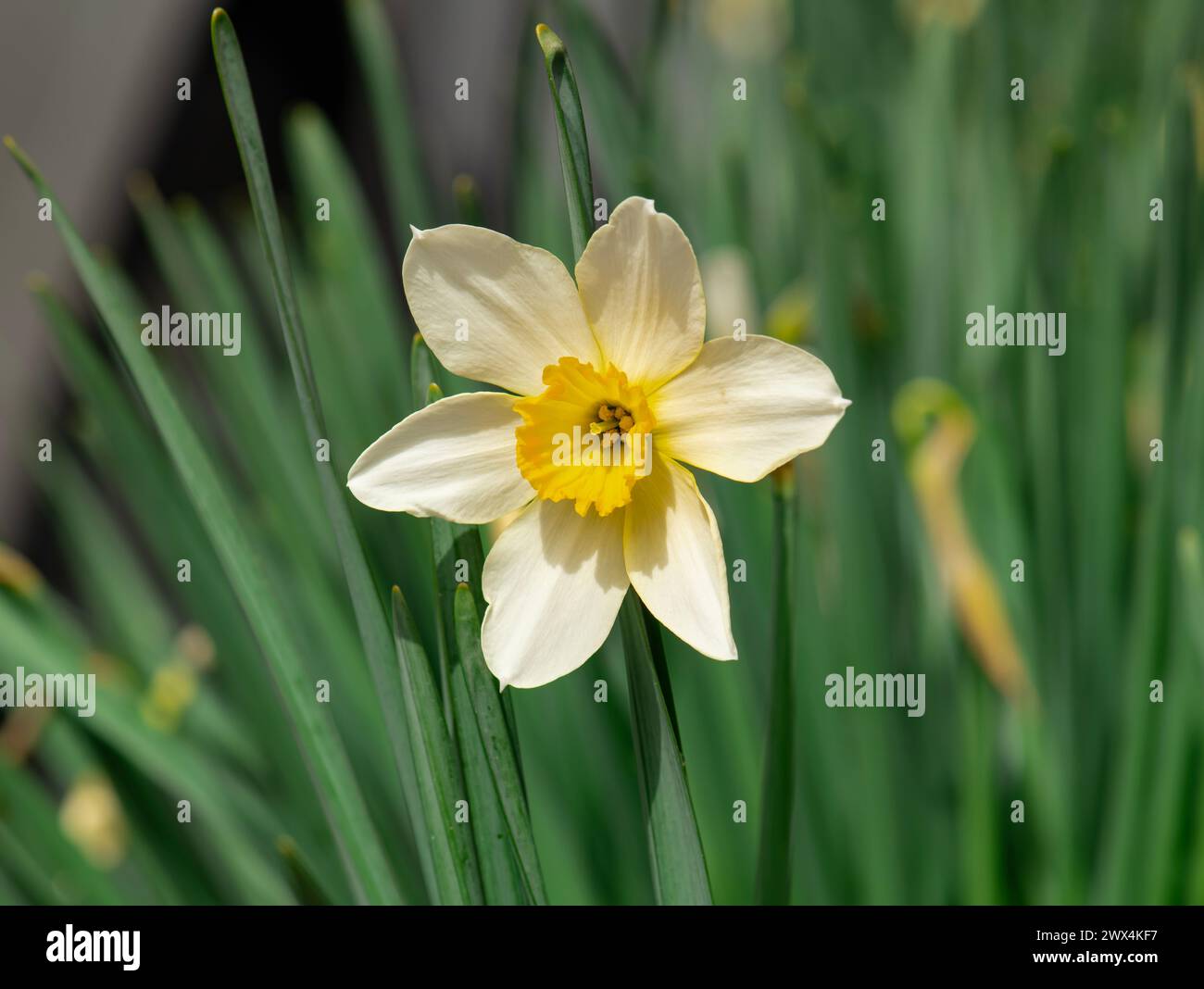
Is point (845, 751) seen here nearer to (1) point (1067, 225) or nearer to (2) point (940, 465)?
(2) point (940, 465)

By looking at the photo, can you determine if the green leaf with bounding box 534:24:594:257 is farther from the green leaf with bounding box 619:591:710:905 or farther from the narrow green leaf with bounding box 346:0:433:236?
the narrow green leaf with bounding box 346:0:433:236

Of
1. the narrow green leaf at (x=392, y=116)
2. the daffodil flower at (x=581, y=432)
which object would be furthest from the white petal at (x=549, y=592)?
the narrow green leaf at (x=392, y=116)

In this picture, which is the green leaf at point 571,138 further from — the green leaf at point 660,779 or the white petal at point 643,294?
the green leaf at point 660,779

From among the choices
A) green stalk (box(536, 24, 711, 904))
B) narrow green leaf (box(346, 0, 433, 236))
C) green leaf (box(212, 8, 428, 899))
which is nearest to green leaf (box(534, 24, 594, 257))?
green stalk (box(536, 24, 711, 904))

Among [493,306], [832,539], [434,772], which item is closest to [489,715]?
[434,772]
